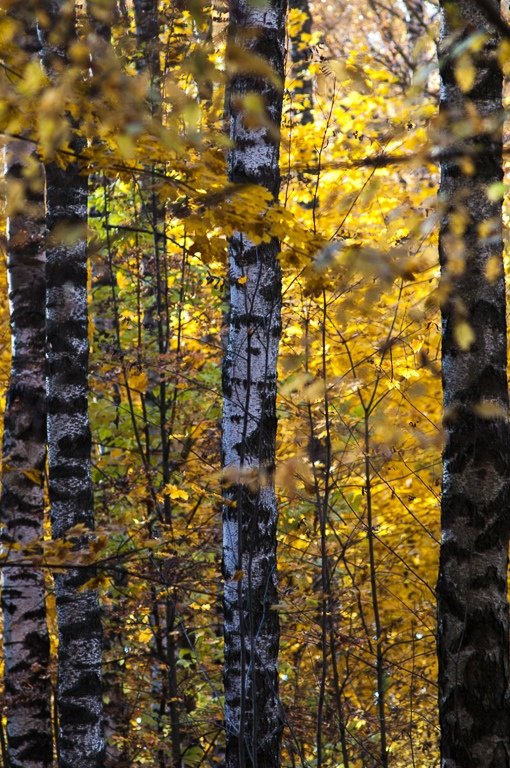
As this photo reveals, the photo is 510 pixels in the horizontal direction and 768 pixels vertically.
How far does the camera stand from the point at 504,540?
325cm

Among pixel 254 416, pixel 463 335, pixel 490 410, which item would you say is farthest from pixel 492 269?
pixel 254 416

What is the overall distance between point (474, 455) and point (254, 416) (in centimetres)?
148

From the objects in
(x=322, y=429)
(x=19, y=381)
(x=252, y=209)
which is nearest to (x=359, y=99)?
(x=322, y=429)

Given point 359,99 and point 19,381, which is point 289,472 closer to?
point 19,381

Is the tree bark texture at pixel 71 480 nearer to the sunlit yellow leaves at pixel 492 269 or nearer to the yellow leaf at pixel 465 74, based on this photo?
the yellow leaf at pixel 465 74

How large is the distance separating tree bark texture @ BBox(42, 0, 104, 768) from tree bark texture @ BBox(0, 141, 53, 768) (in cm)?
59

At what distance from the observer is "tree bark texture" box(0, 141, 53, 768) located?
6367 mm

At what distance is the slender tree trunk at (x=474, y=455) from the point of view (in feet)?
10.4

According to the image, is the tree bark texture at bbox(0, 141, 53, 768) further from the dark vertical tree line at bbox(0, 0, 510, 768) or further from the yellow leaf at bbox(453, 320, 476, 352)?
the yellow leaf at bbox(453, 320, 476, 352)

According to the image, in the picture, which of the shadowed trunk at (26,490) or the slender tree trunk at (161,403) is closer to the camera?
the shadowed trunk at (26,490)

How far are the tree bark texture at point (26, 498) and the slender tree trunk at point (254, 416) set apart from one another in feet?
7.10

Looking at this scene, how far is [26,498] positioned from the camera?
6574mm

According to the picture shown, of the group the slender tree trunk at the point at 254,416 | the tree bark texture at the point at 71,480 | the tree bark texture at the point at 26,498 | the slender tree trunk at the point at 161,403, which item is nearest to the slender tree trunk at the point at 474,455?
the slender tree trunk at the point at 254,416

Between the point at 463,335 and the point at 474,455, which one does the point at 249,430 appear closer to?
the point at 474,455
